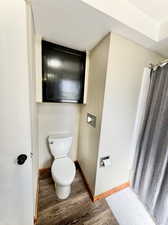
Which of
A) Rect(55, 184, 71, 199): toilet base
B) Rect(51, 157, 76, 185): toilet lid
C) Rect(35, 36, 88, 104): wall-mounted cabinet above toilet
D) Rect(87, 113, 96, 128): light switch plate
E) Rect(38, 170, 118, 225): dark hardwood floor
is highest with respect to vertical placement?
Rect(35, 36, 88, 104): wall-mounted cabinet above toilet

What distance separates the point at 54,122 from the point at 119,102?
45.1 inches

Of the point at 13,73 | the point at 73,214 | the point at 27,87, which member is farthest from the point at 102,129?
the point at 73,214

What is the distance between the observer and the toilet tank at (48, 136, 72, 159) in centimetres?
159

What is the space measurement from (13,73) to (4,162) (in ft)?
2.22

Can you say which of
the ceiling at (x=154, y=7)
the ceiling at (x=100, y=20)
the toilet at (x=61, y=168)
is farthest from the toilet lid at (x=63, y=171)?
the ceiling at (x=154, y=7)

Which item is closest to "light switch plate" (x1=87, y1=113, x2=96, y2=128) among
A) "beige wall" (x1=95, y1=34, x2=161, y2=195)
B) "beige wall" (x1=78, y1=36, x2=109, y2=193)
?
"beige wall" (x1=78, y1=36, x2=109, y2=193)

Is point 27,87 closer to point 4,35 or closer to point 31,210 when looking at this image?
point 4,35

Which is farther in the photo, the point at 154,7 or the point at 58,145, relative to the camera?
the point at 58,145

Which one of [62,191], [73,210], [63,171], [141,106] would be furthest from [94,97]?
[73,210]

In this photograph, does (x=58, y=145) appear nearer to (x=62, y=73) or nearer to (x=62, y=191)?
(x=62, y=191)

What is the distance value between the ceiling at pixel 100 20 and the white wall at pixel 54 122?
3.27ft

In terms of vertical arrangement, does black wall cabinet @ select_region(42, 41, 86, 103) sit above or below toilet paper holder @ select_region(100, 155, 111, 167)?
above

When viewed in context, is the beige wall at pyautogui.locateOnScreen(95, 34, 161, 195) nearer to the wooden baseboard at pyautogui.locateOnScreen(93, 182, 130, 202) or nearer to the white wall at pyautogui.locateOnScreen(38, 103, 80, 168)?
the wooden baseboard at pyautogui.locateOnScreen(93, 182, 130, 202)

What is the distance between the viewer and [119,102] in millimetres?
1240
